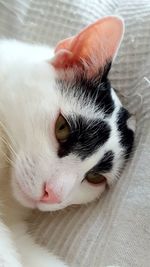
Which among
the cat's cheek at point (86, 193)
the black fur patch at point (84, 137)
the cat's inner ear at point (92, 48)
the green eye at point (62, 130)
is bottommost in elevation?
the cat's cheek at point (86, 193)

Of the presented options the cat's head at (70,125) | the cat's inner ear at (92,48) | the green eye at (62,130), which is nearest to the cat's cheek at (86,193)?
the cat's head at (70,125)

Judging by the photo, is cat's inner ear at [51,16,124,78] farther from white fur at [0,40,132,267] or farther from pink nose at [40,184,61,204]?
pink nose at [40,184,61,204]

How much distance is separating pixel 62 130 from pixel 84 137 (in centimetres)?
5

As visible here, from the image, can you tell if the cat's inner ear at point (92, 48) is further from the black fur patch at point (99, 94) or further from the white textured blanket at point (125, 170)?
the white textured blanket at point (125, 170)

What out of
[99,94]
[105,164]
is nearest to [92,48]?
[99,94]

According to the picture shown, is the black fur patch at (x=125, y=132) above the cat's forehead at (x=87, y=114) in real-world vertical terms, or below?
below

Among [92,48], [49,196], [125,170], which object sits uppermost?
[92,48]

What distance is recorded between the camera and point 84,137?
1062 millimetres

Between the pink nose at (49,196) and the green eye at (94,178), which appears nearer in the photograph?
the pink nose at (49,196)

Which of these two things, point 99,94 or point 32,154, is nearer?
point 32,154

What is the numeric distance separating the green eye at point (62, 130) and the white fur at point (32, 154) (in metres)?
0.01

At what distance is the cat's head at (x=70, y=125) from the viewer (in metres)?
1.02

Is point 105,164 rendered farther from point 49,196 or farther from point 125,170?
point 49,196

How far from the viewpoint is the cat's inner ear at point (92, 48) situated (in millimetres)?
1061
